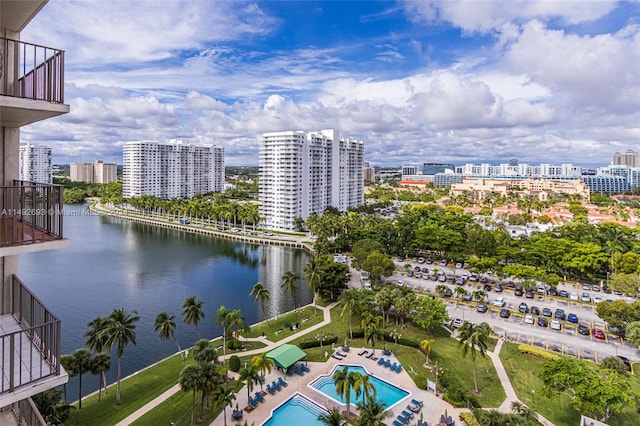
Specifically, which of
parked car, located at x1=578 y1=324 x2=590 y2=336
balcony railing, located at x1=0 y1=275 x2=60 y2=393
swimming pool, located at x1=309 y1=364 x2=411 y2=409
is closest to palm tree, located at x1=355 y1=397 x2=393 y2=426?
swimming pool, located at x1=309 y1=364 x2=411 y2=409

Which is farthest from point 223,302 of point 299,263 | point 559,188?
point 559,188

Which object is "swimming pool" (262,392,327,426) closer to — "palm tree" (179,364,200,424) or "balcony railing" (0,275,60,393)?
"palm tree" (179,364,200,424)

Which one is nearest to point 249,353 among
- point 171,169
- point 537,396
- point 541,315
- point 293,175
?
point 537,396

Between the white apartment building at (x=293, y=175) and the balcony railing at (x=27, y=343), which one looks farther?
the white apartment building at (x=293, y=175)

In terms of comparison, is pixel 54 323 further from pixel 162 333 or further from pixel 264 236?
pixel 264 236

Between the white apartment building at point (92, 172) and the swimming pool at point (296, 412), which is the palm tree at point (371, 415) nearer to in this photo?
the swimming pool at point (296, 412)

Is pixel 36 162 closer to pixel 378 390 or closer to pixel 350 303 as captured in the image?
pixel 350 303

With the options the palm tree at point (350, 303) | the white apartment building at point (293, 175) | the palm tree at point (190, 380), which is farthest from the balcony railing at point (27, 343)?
the white apartment building at point (293, 175)
